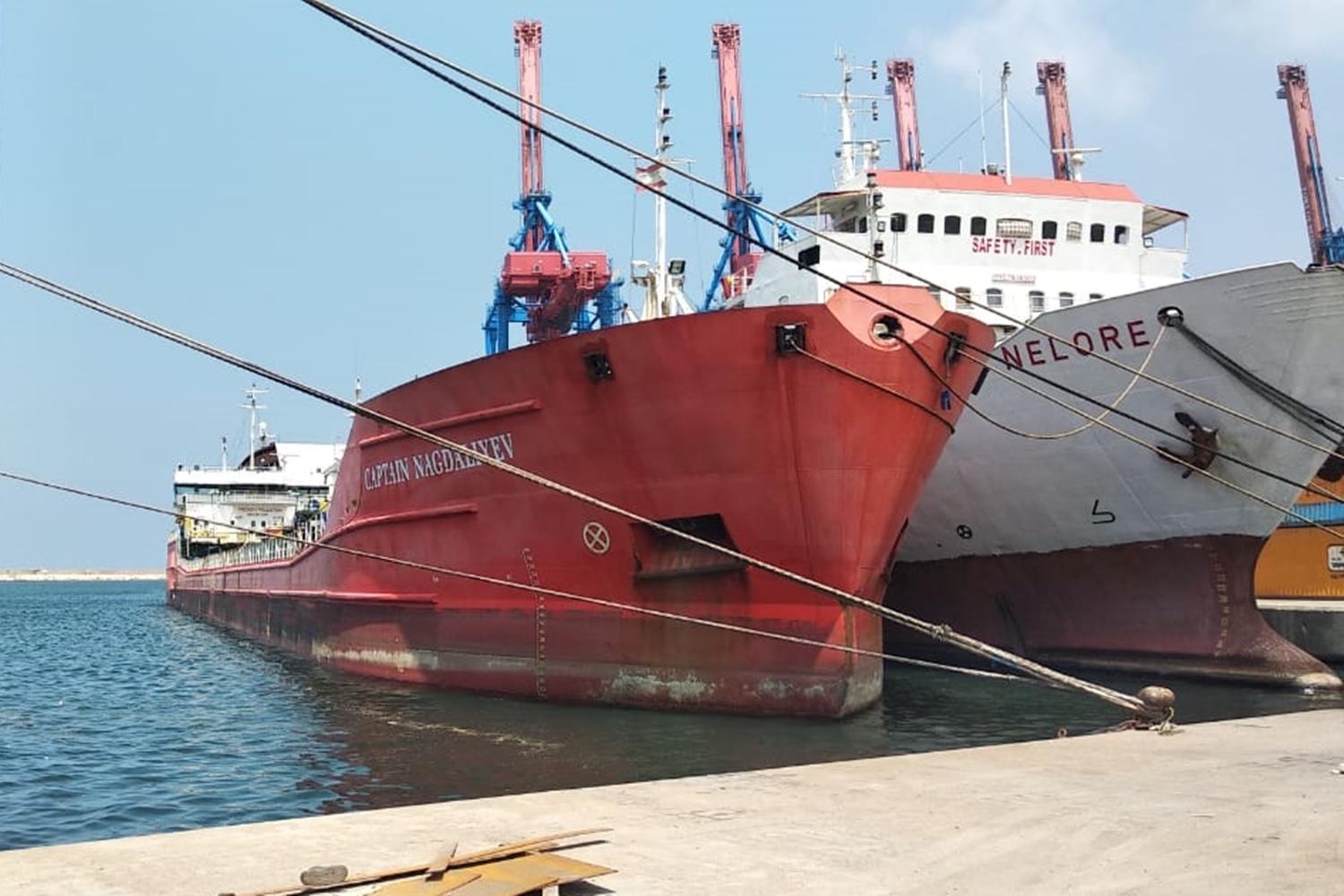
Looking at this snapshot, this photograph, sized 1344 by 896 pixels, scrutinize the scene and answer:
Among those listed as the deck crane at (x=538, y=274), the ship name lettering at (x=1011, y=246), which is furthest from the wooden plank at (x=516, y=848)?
the deck crane at (x=538, y=274)

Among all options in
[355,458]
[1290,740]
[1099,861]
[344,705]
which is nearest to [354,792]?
[344,705]

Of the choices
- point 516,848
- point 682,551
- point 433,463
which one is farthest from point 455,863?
point 433,463

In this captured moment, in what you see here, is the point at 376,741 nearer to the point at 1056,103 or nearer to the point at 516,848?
the point at 516,848

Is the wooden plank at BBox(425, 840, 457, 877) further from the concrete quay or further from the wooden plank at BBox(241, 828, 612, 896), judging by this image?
the concrete quay

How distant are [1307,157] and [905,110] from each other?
18.1 m

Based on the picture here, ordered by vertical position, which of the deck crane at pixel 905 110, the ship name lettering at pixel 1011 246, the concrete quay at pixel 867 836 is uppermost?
the deck crane at pixel 905 110

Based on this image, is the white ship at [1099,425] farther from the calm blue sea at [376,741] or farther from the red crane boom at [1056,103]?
the red crane boom at [1056,103]

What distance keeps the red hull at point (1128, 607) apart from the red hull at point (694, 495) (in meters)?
4.32

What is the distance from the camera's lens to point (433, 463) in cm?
1241

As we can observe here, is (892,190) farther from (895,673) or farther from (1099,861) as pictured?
(1099,861)

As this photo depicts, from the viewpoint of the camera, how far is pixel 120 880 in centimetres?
412

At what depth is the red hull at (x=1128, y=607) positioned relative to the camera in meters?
12.6

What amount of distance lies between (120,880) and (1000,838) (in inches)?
133

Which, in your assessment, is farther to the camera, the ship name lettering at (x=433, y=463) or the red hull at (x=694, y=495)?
the ship name lettering at (x=433, y=463)
